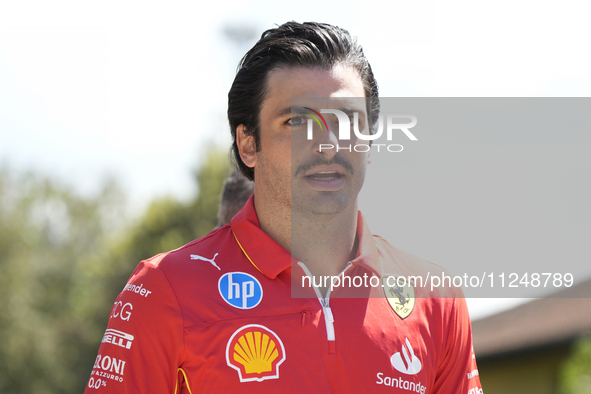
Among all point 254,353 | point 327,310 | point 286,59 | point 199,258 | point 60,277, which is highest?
point 60,277

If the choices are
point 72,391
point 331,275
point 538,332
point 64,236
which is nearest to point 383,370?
point 331,275

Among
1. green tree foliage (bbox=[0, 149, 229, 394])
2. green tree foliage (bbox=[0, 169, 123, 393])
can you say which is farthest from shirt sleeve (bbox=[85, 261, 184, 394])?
green tree foliage (bbox=[0, 169, 123, 393])

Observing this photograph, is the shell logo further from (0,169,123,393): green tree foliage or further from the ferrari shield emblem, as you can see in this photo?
(0,169,123,393): green tree foliage

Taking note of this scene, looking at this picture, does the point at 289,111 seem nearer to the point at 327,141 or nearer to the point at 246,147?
the point at 327,141

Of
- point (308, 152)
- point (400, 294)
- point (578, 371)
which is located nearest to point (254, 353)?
point (400, 294)

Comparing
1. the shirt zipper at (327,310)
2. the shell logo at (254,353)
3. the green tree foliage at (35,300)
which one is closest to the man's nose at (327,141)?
the shirt zipper at (327,310)

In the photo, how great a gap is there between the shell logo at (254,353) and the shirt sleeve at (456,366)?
2.18 ft

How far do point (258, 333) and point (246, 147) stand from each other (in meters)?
0.81

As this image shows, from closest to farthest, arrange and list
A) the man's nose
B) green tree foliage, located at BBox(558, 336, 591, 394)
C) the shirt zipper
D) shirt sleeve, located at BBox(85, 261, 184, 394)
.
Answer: shirt sleeve, located at BBox(85, 261, 184, 394) → the shirt zipper → the man's nose → green tree foliage, located at BBox(558, 336, 591, 394)

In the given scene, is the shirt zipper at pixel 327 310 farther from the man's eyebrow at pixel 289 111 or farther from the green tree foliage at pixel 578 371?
the green tree foliage at pixel 578 371

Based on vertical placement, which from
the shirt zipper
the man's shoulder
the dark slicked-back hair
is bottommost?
the shirt zipper

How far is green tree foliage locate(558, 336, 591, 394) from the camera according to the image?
15.4 ft

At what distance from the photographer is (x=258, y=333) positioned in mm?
1909

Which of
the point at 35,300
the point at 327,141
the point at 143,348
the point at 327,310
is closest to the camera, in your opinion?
the point at 143,348
